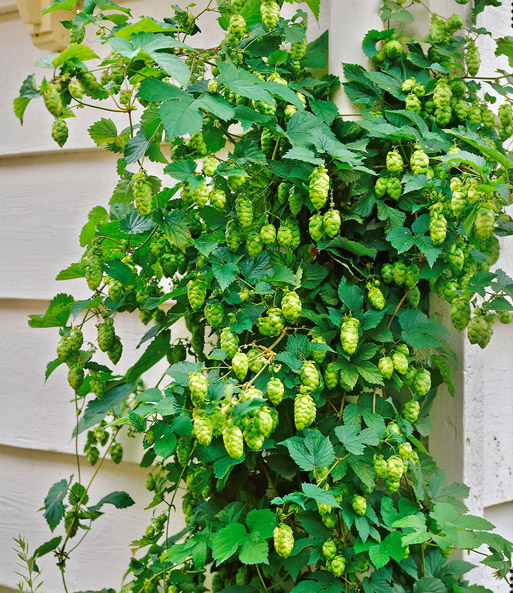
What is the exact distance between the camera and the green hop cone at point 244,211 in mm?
1139

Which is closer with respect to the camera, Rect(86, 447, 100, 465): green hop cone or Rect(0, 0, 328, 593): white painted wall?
Rect(86, 447, 100, 465): green hop cone

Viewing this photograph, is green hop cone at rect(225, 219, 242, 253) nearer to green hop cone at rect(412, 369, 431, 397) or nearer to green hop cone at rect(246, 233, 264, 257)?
green hop cone at rect(246, 233, 264, 257)

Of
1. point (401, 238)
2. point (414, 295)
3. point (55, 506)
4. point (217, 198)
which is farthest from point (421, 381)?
point (55, 506)

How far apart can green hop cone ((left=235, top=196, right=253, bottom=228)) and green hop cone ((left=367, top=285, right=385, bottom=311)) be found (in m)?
0.27

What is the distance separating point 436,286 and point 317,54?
592 mm

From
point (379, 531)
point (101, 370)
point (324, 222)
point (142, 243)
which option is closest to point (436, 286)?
point (324, 222)

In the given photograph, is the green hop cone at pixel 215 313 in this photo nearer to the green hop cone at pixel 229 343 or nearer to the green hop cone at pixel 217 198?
the green hop cone at pixel 229 343

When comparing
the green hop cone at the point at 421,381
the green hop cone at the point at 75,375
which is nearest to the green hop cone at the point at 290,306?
the green hop cone at the point at 421,381

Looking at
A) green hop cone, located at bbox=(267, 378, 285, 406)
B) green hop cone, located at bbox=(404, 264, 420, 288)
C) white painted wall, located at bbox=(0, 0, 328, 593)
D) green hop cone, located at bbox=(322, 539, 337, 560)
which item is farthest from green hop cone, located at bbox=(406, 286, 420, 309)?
white painted wall, located at bbox=(0, 0, 328, 593)

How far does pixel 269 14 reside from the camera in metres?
1.18

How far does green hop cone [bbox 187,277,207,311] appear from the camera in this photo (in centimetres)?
114

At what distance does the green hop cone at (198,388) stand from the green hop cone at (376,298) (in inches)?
15.3

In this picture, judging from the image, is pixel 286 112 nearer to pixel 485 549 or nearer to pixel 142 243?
pixel 142 243

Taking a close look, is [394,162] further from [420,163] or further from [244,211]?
[244,211]
